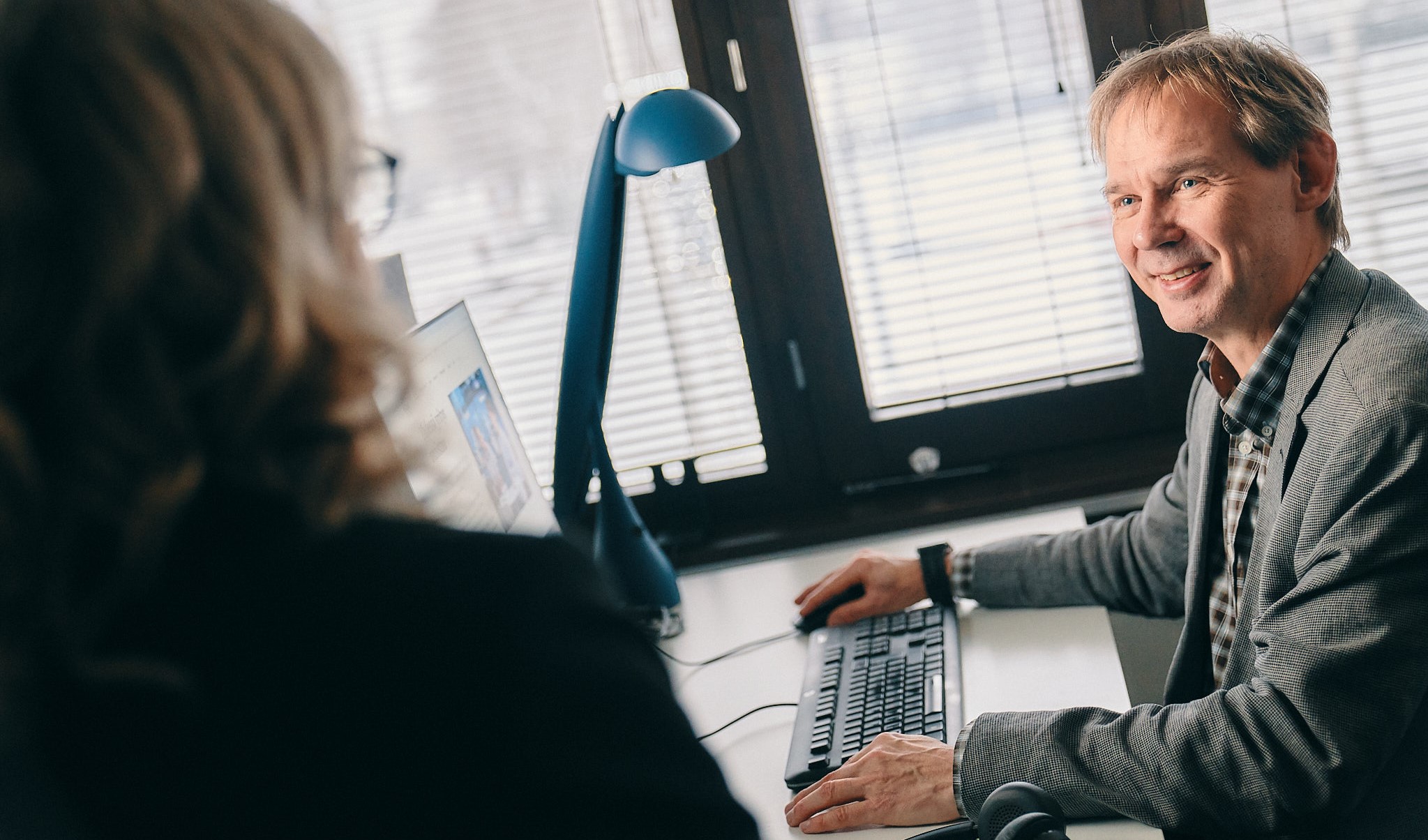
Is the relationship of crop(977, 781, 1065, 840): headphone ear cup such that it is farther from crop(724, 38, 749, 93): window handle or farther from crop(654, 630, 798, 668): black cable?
crop(724, 38, 749, 93): window handle

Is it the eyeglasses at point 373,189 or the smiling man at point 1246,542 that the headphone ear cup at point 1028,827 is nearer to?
the smiling man at point 1246,542

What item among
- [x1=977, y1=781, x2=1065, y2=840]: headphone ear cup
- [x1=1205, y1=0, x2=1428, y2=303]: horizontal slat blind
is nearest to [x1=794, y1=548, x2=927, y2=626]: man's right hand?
[x1=977, y1=781, x2=1065, y2=840]: headphone ear cup

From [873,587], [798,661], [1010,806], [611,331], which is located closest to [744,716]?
[798,661]

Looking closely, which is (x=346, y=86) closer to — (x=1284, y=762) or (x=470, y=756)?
(x=470, y=756)

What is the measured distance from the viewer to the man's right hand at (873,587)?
153 cm

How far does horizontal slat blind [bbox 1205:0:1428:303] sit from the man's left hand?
1.49 m

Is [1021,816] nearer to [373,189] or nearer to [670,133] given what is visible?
[373,189]

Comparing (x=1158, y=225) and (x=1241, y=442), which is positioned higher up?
Result: (x=1158, y=225)

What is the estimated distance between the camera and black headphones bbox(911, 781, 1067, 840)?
2.87ft

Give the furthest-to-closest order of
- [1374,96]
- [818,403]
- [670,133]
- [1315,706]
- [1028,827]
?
1. [818,403]
2. [1374,96]
3. [670,133]
4. [1315,706]
5. [1028,827]

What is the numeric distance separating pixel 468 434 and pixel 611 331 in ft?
1.05

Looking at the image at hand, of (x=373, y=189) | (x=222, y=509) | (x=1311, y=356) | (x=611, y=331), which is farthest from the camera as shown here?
(x=611, y=331)

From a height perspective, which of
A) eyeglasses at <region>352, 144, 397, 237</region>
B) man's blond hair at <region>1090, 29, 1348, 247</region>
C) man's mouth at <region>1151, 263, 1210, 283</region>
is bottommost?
man's mouth at <region>1151, 263, 1210, 283</region>

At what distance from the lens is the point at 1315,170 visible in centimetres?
127
